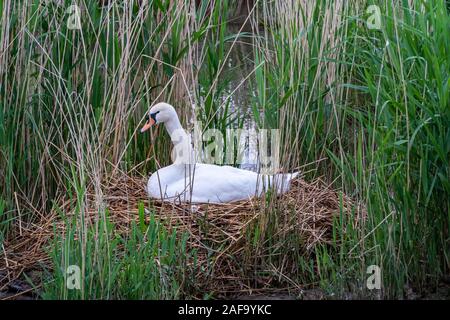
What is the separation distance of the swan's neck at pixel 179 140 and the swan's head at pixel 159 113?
6 centimetres

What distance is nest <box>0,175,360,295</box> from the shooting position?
4.86 m

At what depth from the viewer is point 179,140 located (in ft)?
18.7

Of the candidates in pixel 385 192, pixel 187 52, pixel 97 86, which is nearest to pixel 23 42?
pixel 97 86

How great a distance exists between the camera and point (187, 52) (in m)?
5.91

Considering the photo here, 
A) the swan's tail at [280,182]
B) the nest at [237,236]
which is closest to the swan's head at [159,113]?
the nest at [237,236]

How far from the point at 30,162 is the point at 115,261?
1314 millimetres

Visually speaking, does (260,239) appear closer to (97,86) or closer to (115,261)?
(115,261)

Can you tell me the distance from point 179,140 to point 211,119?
613 mm

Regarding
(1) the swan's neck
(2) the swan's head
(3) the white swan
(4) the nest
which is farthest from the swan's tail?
(2) the swan's head

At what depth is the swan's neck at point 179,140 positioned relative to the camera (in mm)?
5645

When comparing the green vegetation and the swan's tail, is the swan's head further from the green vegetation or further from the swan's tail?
the swan's tail

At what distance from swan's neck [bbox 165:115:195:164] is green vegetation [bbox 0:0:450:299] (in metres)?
0.15

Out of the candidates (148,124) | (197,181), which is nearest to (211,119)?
(197,181)

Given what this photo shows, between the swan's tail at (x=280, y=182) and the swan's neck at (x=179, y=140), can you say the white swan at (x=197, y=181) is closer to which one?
the swan's neck at (x=179, y=140)
